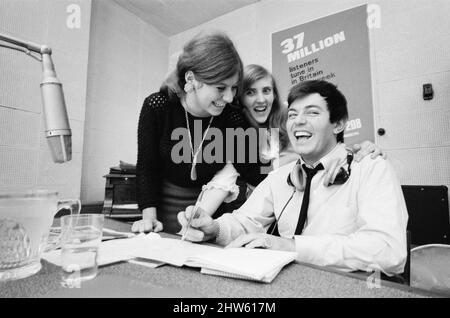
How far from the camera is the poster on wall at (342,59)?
109 inches

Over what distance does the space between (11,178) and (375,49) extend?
3.40m

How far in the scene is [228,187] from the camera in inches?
67.0

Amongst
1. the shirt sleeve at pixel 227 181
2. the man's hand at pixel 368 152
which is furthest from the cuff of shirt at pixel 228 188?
the man's hand at pixel 368 152

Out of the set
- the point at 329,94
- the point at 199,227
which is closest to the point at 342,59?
the point at 329,94

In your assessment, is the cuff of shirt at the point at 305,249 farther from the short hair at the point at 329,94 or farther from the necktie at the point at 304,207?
the short hair at the point at 329,94

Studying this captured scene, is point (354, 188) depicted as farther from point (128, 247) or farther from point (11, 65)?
point (11, 65)

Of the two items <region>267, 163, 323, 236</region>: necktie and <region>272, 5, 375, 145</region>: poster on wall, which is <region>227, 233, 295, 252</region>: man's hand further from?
<region>272, 5, 375, 145</region>: poster on wall

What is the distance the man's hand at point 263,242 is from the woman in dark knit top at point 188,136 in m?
0.74

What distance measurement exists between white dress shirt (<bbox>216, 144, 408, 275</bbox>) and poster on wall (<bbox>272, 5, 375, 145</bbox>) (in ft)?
5.38

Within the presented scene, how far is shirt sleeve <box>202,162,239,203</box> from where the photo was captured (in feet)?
5.57

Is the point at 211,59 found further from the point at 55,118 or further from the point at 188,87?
the point at 55,118

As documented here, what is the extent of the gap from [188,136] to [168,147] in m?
0.14

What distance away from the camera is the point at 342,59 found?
9.45 feet
